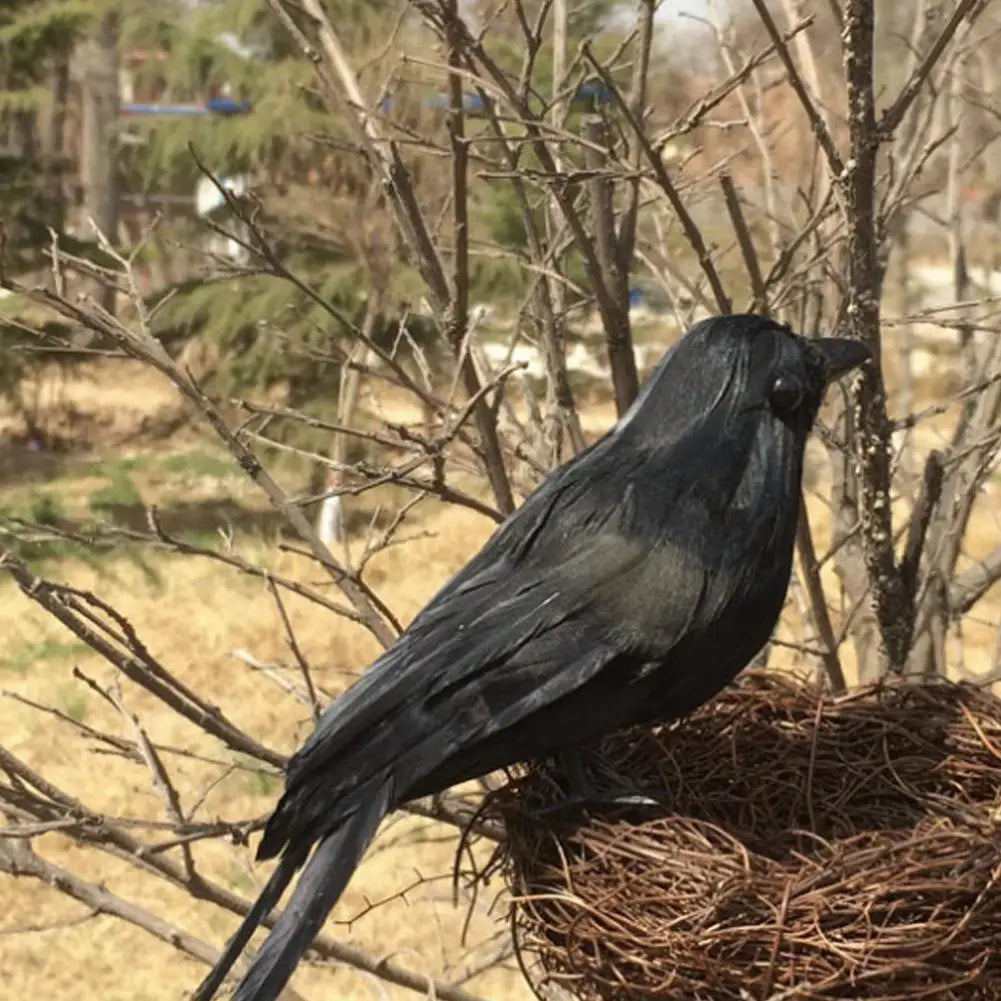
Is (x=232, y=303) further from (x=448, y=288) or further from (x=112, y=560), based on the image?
(x=448, y=288)

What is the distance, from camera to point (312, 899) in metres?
1.08

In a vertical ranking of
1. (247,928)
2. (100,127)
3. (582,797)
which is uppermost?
(100,127)

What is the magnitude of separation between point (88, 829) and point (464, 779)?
50 cm

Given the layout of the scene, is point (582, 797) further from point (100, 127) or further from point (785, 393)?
point (100, 127)

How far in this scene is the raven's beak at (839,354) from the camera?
1.31 meters

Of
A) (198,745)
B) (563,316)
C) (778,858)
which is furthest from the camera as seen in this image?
(198,745)

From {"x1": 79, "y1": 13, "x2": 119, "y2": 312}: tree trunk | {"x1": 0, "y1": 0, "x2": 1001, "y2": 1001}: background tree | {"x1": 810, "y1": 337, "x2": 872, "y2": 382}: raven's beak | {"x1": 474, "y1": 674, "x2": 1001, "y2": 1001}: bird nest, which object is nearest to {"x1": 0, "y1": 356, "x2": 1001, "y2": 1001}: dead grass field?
{"x1": 0, "y1": 0, "x2": 1001, "y2": 1001}: background tree

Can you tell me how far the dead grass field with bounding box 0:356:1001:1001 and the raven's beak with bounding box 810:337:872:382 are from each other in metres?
1.03

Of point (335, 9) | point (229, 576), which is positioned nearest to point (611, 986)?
point (229, 576)

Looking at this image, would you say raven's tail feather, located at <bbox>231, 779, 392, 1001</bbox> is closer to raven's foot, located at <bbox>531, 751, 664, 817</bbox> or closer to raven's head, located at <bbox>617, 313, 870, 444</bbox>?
raven's foot, located at <bbox>531, 751, 664, 817</bbox>

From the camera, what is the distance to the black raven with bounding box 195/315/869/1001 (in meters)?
1.12

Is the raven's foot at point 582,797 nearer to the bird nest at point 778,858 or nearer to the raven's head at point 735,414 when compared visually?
the bird nest at point 778,858

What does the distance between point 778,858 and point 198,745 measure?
12.6 feet

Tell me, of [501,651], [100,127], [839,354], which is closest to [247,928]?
[501,651]
